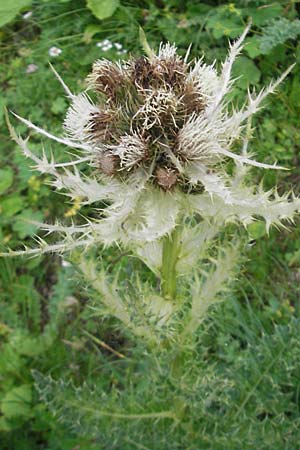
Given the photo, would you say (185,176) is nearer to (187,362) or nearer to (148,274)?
(187,362)

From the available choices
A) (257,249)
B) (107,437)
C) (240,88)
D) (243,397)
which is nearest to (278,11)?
(240,88)

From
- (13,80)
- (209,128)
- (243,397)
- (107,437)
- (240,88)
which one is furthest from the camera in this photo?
(13,80)

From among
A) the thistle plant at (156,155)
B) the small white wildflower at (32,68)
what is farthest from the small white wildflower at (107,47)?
the thistle plant at (156,155)

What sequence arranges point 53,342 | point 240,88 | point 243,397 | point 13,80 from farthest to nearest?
point 13,80, point 240,88, point 53,342, point 243,397

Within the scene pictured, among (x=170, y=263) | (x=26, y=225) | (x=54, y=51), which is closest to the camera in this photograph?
(x=170, y=263)

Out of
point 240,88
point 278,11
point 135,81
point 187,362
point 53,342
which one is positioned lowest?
point 53,342

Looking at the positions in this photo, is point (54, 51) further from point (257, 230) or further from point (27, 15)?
point (257, 230)

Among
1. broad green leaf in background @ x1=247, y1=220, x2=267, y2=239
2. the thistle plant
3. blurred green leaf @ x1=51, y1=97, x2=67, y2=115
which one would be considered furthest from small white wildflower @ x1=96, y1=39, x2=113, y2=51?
the thistle plant

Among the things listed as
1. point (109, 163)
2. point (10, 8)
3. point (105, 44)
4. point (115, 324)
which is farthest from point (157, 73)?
point (10, 8)
